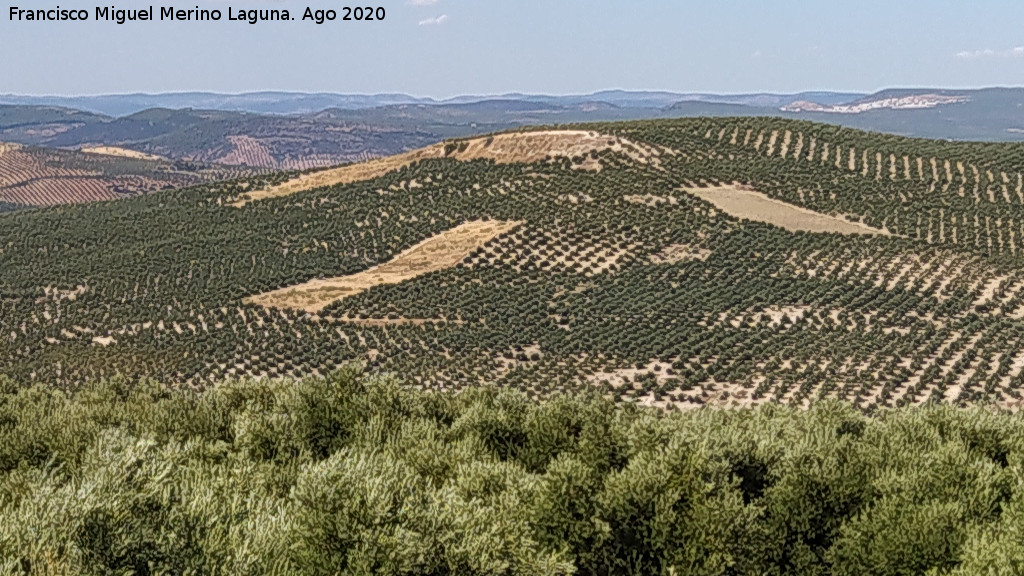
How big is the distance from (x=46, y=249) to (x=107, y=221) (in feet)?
32.0

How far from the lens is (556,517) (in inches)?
698

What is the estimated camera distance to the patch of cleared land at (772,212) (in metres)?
72.5

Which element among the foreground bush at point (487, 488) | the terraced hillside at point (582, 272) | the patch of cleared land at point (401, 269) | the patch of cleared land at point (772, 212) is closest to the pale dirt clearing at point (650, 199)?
the terraced hillside at point (582, 272)

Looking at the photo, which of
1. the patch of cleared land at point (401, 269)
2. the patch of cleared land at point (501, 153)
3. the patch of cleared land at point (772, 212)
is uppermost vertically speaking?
the patch of cleared land at point (501, 153)

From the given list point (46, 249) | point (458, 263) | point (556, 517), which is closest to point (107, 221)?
point (46, 249)

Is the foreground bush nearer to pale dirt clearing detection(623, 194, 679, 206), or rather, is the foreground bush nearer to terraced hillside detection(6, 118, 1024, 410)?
terraced hillside detection(6, 118, 1024, 410)

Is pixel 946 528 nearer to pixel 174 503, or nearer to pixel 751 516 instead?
pixel 751 516

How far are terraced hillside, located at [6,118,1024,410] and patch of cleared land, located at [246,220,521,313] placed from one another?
0.34 metres

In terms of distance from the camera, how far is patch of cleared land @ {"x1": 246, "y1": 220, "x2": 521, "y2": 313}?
64375mm

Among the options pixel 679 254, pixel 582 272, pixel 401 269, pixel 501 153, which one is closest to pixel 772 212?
pixel 679 254

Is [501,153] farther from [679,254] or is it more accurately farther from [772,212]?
[679,254]

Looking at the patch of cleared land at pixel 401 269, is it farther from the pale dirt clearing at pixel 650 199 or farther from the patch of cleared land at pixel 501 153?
the patch of cleared land at pixel 501 153

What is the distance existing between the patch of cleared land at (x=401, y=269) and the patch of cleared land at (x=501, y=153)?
2137cm

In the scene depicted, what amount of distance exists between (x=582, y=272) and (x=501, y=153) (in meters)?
35.7
